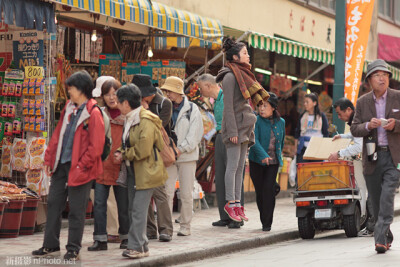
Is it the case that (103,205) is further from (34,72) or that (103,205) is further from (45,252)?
(34,72)

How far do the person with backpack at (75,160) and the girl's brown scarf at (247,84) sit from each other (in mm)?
3363

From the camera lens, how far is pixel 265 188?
41.1 ft

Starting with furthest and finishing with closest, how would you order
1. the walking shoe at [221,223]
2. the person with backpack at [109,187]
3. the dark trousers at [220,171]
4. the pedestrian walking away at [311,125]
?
1. the pedestrian walking away at [311,125]
2. the walking shoe at [221,223]
3. the dark trousers at [220,171]
4. the person with backpack at [109,187]

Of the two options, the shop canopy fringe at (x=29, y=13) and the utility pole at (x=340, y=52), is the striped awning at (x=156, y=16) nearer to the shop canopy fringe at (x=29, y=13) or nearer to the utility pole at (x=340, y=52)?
the shop canopy fringe at (x=29, y=13)

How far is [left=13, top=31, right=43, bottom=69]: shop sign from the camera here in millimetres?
11992

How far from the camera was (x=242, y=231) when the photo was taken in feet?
40.9

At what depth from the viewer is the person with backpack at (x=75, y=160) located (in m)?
8.75

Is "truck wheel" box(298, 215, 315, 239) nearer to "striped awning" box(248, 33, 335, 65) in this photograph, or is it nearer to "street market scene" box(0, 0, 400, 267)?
"street market scene" box(0, 0, 400, 267)

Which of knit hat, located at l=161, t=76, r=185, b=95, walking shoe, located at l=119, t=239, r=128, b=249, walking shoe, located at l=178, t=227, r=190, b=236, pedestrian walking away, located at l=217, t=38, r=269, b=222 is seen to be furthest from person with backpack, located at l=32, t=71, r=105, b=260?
pedestrian walking away, located at l=217, t=38, r=269, b=222

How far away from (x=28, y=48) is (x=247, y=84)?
3.07 m

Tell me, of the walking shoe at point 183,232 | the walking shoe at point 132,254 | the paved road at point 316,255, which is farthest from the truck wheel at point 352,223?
the walking shoe at point 132,254

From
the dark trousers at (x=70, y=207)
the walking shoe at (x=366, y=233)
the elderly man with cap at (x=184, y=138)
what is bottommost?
the walking shoe at (x=366, y=233)

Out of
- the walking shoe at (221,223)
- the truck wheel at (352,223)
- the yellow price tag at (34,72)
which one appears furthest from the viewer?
the walking shoe at (221,223)

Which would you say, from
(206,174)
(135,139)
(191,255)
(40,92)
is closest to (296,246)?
(191,255)
